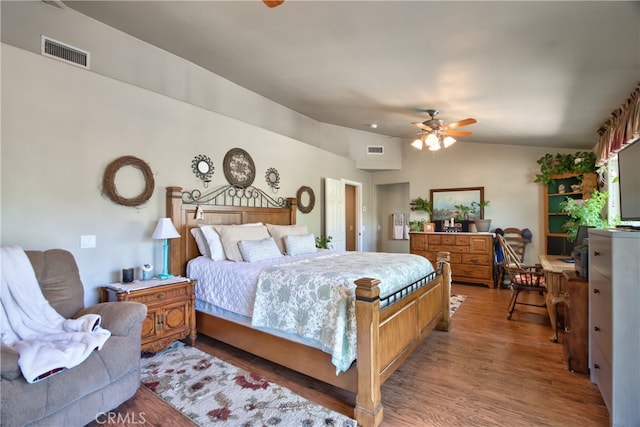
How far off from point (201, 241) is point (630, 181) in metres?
3.91

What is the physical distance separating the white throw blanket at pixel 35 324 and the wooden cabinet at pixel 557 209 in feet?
21.8

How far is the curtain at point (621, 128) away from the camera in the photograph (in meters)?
2.58

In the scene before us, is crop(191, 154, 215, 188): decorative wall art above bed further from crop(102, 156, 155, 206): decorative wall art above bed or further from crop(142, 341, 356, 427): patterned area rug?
crop(142, 341, 356, 427): patterned area rug

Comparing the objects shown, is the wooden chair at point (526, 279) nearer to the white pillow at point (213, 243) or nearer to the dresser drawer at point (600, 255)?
the dresser drawer at point (600, 255)

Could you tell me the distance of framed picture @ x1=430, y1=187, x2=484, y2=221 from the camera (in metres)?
6.36

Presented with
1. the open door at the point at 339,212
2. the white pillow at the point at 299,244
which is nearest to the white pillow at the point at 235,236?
the white pillow at the point at 299,244

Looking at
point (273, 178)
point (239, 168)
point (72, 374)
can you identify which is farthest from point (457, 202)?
point (72, 374)

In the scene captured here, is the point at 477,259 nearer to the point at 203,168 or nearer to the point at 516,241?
the point at 516,241

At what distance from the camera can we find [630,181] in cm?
224

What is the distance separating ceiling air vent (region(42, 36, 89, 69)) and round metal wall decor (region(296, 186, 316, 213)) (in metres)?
3.21

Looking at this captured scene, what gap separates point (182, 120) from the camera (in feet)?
11.8

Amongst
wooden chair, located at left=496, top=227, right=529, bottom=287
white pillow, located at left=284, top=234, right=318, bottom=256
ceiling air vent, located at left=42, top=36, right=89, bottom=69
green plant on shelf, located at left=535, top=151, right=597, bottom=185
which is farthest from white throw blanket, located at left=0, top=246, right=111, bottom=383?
green plant on shelf, located at left=535, top=151, right=597, bottom=185

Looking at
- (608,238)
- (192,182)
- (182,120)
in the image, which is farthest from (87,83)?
(608,238)

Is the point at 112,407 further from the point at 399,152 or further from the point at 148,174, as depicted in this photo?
the point at 399,152
